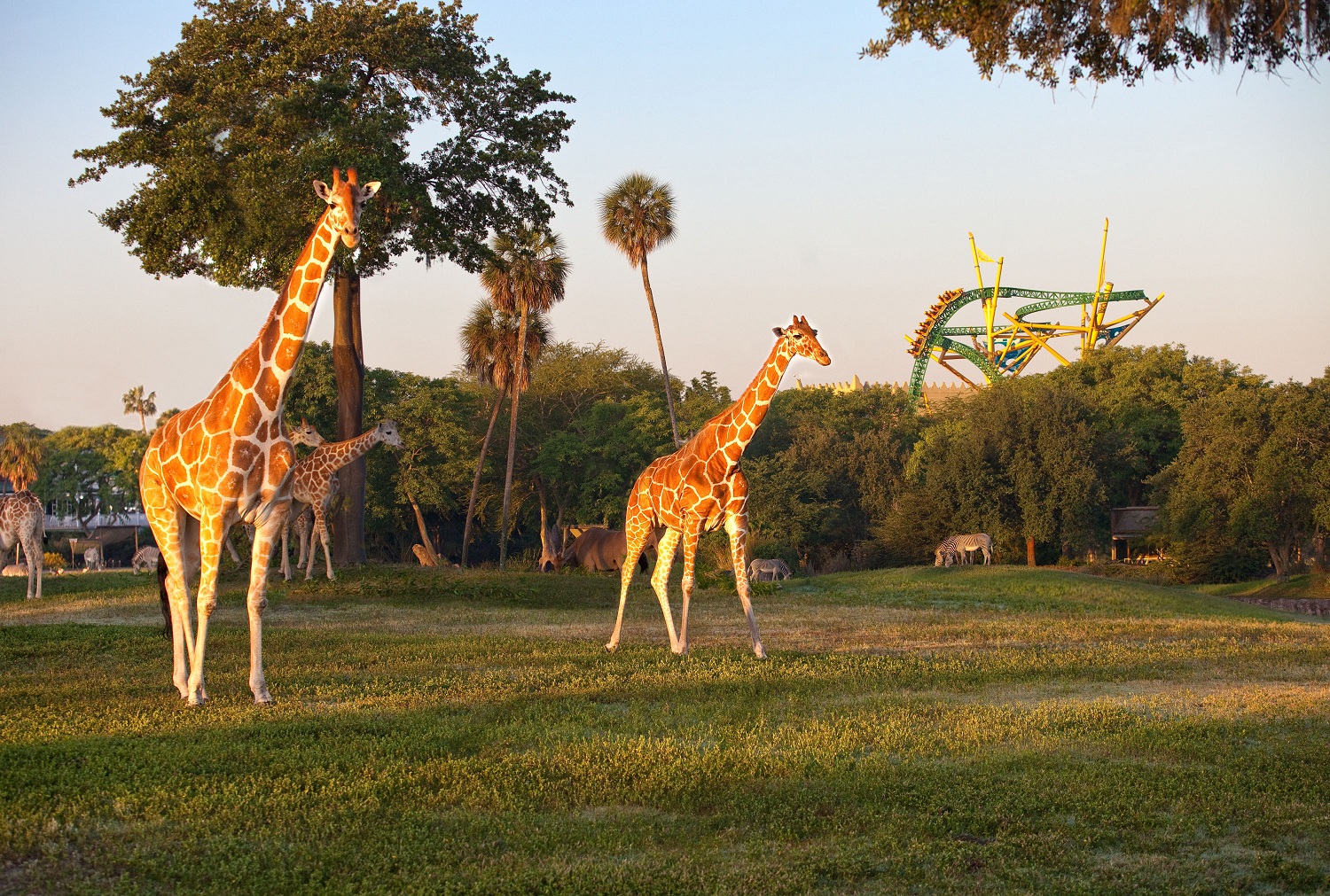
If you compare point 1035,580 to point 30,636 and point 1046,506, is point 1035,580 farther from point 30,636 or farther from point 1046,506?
point 30,636

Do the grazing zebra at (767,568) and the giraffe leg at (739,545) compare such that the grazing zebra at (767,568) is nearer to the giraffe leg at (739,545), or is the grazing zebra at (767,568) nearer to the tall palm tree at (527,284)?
the tall palm tree at (527,284)

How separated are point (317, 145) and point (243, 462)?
1523 cm

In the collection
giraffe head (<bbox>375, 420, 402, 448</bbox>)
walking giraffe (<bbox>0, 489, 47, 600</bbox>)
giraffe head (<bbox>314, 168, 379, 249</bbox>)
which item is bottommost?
walking giraffe (<bbox>0, 489, 47, 600</bbox>)

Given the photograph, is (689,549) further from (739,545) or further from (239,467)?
(239,467)

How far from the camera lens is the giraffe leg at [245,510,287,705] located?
10250 mm

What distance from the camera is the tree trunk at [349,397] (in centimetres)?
2691

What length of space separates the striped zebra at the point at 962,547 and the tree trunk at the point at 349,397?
22.7 m

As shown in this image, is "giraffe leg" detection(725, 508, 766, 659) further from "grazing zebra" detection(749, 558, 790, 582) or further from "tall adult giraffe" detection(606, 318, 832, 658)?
"grazing zebra" detection(749, 558, 790, 582)

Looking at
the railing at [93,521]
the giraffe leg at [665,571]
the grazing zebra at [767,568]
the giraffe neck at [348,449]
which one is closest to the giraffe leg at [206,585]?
the giraffe leg at [665,571]

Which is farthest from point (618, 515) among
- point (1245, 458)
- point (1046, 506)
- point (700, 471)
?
point (700, 471)

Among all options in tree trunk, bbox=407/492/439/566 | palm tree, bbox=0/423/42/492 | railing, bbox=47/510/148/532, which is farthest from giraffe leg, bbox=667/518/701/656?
railing, bbox=47/510/148/532

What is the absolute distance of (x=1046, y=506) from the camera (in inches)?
1741

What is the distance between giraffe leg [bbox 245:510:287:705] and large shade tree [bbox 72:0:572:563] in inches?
572

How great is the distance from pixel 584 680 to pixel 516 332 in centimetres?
3217
